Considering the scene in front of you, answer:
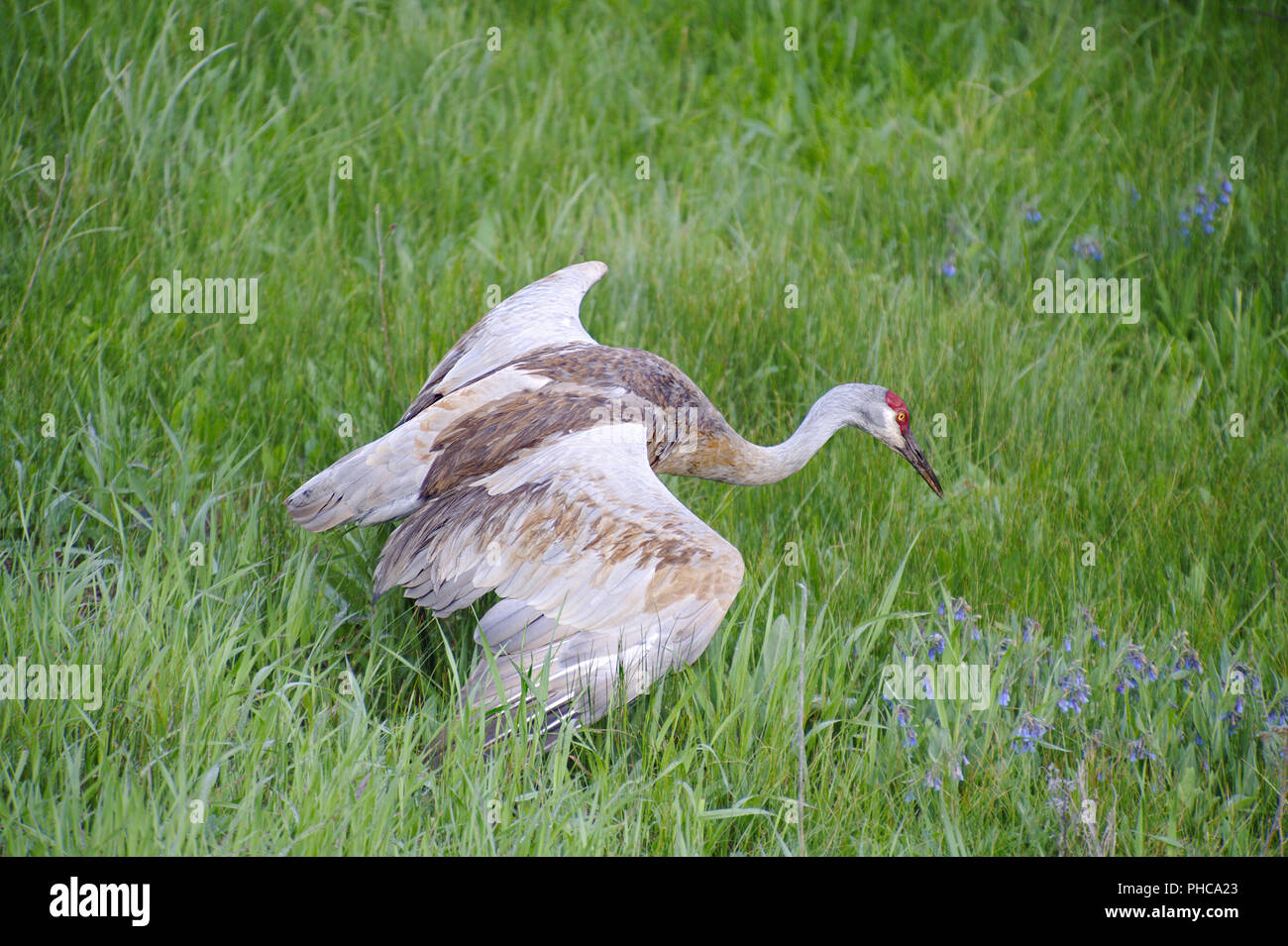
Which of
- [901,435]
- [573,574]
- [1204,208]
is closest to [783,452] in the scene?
[901,435]

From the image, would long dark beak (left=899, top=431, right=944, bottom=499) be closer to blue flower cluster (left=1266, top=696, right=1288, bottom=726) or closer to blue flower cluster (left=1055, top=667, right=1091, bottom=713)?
blue flower cluster (left=1055, top=667, right=1091, bottom=713)

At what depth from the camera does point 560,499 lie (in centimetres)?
339

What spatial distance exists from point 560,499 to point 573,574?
265mm

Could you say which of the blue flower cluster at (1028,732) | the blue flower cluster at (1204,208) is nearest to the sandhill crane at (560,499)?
the blue flower cluster at (1028,732)

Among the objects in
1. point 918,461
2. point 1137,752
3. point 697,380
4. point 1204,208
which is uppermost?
point 1204,208

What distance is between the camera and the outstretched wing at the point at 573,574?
307 cm

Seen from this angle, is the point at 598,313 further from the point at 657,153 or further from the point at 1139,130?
the point at 1139,130

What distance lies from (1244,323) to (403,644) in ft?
13.2

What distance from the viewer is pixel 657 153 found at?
249 inches

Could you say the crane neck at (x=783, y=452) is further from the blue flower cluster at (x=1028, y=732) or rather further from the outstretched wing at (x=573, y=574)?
the blue flower cluster at (x=1028, y=732)

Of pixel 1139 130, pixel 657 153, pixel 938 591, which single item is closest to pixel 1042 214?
pixel 1139 130

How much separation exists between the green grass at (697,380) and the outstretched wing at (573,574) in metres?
0.23

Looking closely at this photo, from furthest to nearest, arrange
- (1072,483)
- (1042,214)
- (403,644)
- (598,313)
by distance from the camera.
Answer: (1042,214) < (598,313) < (1072,483) < (403,644)

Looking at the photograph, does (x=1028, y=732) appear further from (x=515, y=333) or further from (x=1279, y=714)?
(x=515, y=333)
